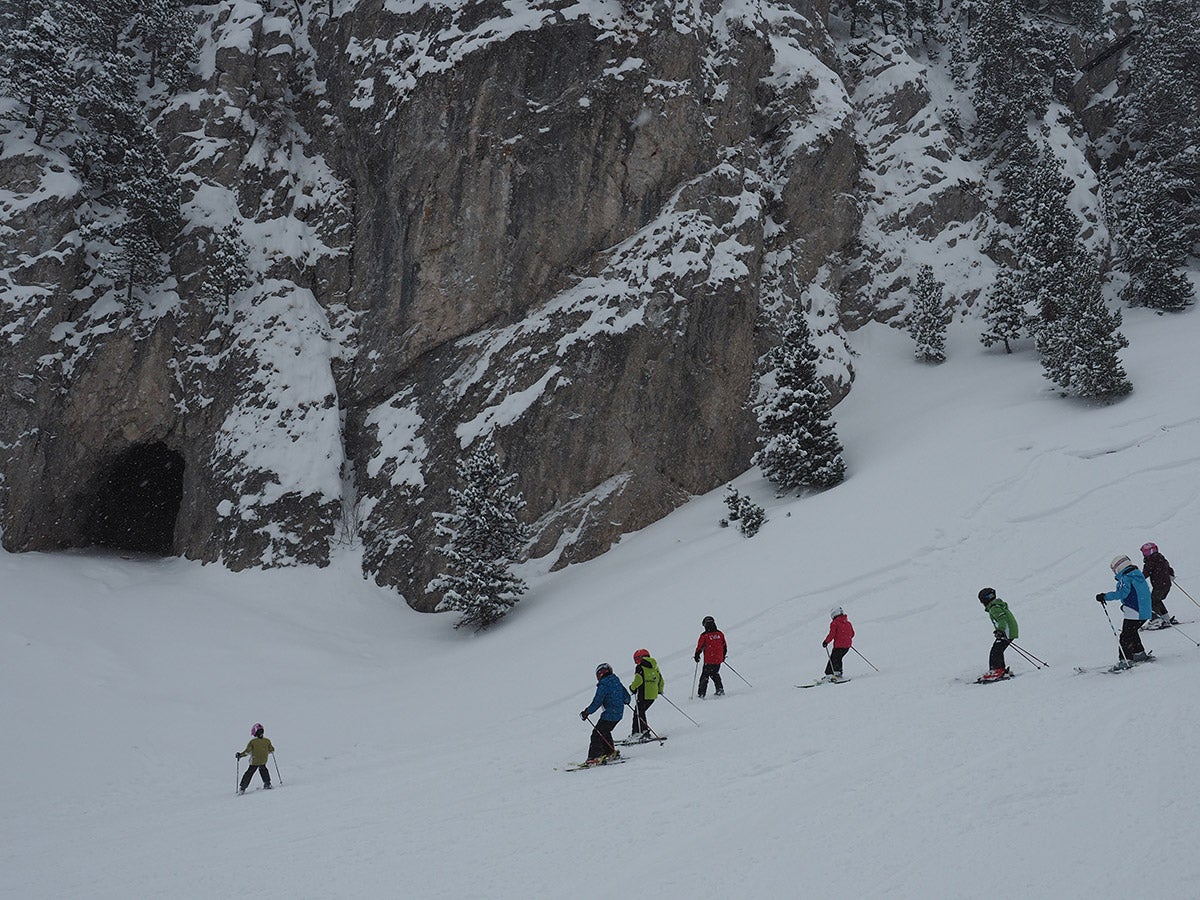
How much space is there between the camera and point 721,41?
109 feet

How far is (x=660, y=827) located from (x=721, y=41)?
34.1 metres

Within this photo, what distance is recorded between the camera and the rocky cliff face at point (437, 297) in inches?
1109

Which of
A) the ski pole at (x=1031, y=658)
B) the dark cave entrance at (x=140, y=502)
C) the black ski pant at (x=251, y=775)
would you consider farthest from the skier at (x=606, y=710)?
the dark cave entrance at (x=140, y=502)

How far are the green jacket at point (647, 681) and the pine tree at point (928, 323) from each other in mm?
25884

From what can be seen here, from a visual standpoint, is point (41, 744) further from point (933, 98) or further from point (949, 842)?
point (933, 98)

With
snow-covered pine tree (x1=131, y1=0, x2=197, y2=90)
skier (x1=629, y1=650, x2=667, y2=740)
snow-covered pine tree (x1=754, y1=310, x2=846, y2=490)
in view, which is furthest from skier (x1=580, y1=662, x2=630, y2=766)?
snow-covered pine tree (x1=131, y1=0, x2=197, y2=90)

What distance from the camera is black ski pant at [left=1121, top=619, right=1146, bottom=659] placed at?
30.3 feet

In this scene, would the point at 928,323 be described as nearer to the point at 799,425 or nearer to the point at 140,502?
the point at 799,425

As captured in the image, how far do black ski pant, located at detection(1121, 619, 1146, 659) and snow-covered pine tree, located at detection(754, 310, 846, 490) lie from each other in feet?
50.9

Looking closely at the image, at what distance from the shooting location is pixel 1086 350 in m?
23.2

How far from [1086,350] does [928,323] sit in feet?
31.1

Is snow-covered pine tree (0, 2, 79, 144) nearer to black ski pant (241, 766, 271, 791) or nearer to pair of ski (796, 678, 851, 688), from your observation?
black ski pant (241, 766, 271, 791)

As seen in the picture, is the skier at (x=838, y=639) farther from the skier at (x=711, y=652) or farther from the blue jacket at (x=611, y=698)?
the blue jacket at (x=611, y=698)

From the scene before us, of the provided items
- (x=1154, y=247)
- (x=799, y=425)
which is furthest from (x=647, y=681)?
(x=1154, y=247)
